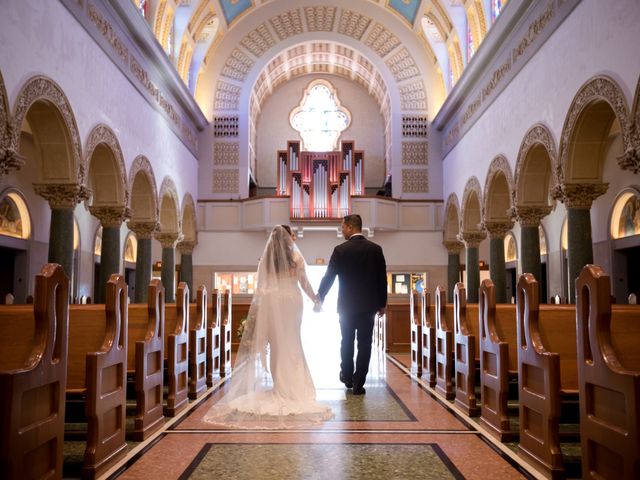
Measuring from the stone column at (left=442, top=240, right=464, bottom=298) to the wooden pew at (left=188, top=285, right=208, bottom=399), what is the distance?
12927mm

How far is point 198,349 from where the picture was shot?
7262 millimetres

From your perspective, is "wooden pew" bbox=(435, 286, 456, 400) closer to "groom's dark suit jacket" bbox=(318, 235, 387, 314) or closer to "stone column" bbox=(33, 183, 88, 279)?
"groom's dark suit jacket" bbox=(318, 235, 387, 314)

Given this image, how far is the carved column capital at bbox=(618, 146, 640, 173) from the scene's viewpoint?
770 centimetres

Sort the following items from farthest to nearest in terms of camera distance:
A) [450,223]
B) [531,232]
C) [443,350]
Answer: [450,223] < [531,232] < [443,350]

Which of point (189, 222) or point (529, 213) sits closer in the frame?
point (529, 213)

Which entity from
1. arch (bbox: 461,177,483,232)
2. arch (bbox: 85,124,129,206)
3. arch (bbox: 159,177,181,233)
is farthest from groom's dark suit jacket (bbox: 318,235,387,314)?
arch (bbox: 159,177,181,233)

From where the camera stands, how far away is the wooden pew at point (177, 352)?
233 inches

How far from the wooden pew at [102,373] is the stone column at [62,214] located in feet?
20.0

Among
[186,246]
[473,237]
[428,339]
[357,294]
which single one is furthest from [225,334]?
[186,246]

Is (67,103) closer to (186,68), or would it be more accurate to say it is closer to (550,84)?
(550,84)

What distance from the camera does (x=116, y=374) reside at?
445 cm

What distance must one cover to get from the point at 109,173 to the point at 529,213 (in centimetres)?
862

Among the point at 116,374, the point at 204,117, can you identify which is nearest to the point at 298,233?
the point at 204,117

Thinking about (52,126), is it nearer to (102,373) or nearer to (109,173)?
(109,173)
